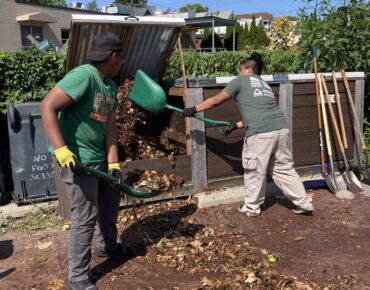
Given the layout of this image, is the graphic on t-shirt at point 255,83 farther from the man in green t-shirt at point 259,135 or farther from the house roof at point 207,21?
the house roof at point 207,21

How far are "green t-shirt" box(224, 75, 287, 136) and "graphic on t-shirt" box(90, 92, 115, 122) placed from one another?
1.76 metres

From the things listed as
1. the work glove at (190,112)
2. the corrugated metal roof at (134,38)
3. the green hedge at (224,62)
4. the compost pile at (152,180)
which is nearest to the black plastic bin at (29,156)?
the corrugated metal roof at (134,38)

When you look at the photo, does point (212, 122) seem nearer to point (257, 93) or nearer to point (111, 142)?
point (257, 93)

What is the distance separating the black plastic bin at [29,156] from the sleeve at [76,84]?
244 cm

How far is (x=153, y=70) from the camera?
5895 mm

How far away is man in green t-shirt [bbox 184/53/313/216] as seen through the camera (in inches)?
185

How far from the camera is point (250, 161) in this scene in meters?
4.78

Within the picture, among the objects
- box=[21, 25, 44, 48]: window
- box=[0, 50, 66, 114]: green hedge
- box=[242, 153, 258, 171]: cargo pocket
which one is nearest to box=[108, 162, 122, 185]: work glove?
box=[242, 153, 258, 171]: cargo pocket

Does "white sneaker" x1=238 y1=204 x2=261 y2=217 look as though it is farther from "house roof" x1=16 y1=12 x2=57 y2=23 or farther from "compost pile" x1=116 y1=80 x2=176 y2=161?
"house roof" x1=16 y1=12 x2=57 y2=23

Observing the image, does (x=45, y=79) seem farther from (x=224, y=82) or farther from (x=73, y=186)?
(x=73, y=186)

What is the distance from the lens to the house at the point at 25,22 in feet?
81.7

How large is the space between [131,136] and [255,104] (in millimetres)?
1672

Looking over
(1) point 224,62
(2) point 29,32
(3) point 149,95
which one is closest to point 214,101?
(3) point 149,95

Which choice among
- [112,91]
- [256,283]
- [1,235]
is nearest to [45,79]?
[1,235]
